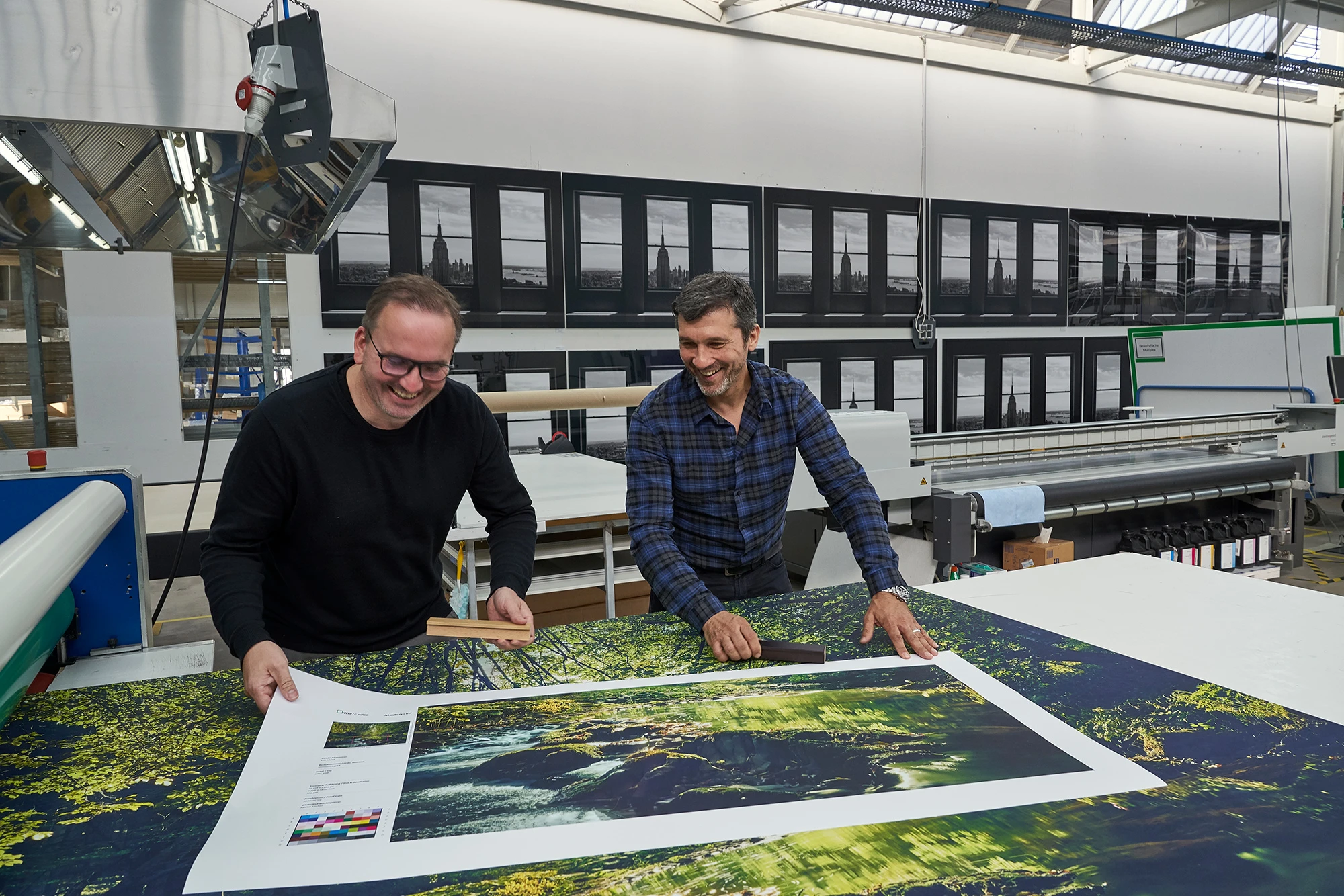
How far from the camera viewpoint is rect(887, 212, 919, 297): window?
17.9 ft

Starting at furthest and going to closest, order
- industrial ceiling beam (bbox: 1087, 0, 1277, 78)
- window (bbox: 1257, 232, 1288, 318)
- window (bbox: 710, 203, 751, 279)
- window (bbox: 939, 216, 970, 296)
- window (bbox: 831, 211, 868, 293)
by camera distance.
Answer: window (bbox: 1257, 232, 1288, 318)
window (bbox: 939, 216, 970, 296)
window (bbox: 831, 211, 868, 293)
industrial ceiling beam (bbox: 1087, 0, 1277, 78)
window (bbox: 710, 203, 751, 279)

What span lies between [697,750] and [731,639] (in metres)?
0.31

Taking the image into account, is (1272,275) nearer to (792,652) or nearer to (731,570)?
(731,570)

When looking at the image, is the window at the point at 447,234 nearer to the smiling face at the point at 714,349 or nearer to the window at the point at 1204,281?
the smiling face at the point at 714,349

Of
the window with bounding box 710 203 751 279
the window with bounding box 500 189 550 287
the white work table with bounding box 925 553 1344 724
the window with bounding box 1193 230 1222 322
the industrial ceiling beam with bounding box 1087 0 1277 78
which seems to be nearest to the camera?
the white work table with bounding box 925 553 1344 724

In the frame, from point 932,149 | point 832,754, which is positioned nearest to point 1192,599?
point 832,754

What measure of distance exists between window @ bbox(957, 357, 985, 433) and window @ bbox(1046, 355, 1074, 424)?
23.4 inches

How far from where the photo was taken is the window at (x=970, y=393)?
5711 millimetres

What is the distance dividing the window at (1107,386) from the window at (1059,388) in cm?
25

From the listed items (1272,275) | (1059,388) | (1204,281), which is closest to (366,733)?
(1059,388)

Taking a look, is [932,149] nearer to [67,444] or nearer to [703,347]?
[703,347]

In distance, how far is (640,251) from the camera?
474cm

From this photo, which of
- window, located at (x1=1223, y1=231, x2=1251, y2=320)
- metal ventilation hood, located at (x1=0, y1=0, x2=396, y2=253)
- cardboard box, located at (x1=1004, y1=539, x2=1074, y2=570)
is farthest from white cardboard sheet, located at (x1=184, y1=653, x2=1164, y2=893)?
window, located at (x1=1223, y1=231, x2=1251, y2=320)

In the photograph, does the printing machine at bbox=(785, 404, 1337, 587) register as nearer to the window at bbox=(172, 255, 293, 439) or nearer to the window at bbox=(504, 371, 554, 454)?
the window at bbox=(504, 371, 554, 454)
